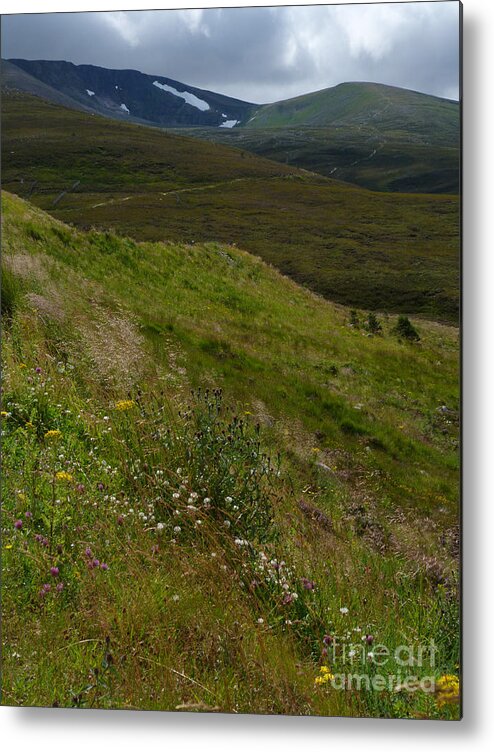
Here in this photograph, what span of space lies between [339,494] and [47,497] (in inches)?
77.3

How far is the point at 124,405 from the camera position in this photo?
193 inches

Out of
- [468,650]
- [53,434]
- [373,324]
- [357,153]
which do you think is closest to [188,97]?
[357,153]

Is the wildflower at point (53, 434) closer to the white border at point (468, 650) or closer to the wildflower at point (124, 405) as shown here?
the wildflower at point (124, 405)

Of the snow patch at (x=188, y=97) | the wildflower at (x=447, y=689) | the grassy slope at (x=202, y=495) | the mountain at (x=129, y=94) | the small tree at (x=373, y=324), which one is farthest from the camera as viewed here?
the small tree at (x=373, y=324)

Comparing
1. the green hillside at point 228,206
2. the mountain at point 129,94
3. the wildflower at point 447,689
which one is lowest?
the wildflower at point 447,689

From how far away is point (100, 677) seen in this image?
13.4 feet

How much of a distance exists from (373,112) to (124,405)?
117 inches

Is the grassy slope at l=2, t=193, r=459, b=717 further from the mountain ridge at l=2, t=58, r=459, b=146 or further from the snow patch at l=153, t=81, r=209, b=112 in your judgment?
the snow patch at l=153, t=81, r=209, b=112

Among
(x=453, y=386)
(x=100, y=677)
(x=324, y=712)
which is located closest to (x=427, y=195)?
(x=453, y=386)

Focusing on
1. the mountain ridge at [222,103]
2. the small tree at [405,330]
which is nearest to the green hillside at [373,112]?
the mountain ridge at [222,103]

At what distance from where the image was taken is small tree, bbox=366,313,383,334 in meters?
5.75

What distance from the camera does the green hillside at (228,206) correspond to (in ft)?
17.6

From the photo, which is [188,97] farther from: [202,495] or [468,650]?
[468,650]

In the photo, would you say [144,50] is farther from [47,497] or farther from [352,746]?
[352,746]
